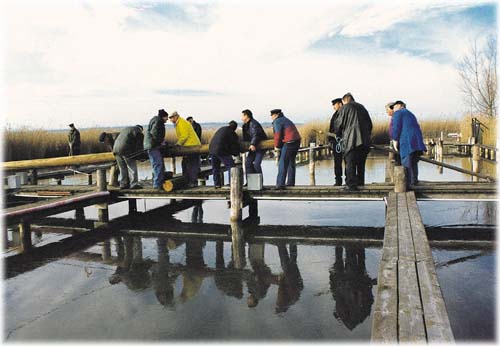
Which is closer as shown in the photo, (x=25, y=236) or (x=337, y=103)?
(x=25, y=236)

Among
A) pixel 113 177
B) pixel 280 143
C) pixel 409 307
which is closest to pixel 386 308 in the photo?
pixel 409 307

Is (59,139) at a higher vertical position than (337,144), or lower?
higher

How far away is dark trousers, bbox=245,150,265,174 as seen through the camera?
32.3 feet

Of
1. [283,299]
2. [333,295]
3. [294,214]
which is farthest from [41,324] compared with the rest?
[294,214]

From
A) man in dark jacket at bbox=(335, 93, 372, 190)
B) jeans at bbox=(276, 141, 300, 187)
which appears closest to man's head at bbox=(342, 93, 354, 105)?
man in dark jacket at bbox=(335, 93, 372, 190)

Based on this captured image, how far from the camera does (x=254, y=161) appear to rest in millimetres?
10039

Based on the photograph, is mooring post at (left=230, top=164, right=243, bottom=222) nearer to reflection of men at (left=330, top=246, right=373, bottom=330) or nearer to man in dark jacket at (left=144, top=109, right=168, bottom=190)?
man in dark jacket at (left=144, top=109, right=168, bottom=190)

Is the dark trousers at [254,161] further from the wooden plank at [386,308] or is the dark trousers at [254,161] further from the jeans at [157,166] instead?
the wooden plank at [386,308]

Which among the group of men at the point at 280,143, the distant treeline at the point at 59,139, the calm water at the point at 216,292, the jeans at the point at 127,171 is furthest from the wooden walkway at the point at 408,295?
the distant treeline at the point at 59,139

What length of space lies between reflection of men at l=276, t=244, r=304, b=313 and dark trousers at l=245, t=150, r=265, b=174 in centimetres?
284

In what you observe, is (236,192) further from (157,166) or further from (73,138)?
(73,138)

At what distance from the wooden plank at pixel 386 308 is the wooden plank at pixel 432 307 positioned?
0.21m

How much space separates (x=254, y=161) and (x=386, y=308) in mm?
6852

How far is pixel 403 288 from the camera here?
373 cm
